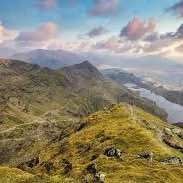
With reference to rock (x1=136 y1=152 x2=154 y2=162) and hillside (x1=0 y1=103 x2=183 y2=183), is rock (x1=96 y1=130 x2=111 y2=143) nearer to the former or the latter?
hillside (x1=0 y1=103 x2=183 y2=183)

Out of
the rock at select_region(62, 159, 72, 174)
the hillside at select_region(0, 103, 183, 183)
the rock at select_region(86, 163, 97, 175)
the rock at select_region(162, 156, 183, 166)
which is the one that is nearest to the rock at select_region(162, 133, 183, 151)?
the hillside at select_region(0, 103, 183, 183)

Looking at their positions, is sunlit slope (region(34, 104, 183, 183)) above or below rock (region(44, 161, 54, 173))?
above

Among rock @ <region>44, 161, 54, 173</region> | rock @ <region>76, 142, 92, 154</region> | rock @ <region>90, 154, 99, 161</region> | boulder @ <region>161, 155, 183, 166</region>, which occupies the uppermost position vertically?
boulder @ <region>161, 155, 183, 166</region>

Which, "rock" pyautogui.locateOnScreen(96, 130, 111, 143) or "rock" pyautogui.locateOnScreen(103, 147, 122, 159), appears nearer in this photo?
"rock" pyautogui.locateOnScreen(103, 147, 122, 159)

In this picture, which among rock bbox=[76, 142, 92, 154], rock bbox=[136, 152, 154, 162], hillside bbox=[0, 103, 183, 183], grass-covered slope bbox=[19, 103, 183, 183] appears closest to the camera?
hillside bbox=[0, 103, 183, 183]

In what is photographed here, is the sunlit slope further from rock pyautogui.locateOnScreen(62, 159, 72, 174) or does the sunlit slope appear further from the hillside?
rock pyautogui.locateOnScreen(62, 159, 72, 174)

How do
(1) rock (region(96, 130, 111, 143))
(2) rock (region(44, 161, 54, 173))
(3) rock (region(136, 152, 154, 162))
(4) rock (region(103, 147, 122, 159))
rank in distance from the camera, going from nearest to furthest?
1. (3) rock (region(136, 152, 154, 162))
2. (4) rock (region(103, 147, 122, 159))
3. (2) rock (region(44, 161, 54, 173))
4. (1) rock (region(96, 130, 111, 143))

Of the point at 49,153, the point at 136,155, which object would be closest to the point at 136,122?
the point at 49,153

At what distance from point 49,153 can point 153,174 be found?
90.5m

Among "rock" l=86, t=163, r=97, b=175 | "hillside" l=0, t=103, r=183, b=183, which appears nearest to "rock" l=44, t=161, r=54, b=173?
"hillside" l=0, t=103, r=183, b=183

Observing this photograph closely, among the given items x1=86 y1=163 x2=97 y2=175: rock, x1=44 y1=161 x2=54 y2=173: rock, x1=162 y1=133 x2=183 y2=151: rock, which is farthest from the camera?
x1=162 y1=133 x2=183 y2=151: rock

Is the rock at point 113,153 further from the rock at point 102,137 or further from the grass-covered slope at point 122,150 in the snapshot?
the rock at point 102,137

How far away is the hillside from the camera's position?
77812mm

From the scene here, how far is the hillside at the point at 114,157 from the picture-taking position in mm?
77812
